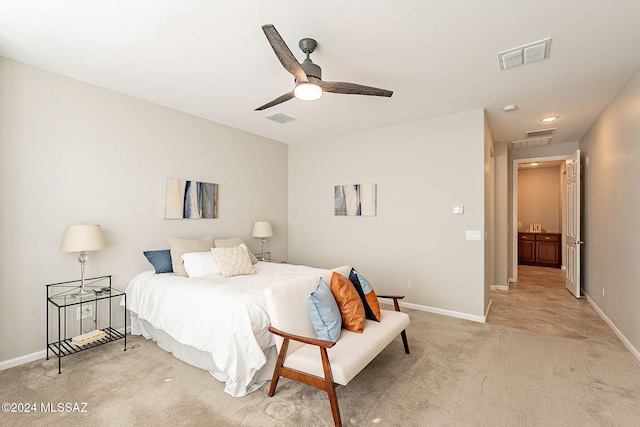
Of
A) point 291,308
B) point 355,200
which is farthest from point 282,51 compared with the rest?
point 355,200

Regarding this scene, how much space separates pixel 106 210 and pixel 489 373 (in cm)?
413

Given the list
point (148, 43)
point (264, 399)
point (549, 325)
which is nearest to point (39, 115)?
point (148, 43)

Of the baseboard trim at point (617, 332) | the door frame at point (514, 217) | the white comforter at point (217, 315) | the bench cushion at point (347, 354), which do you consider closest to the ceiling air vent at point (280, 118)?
the white comforter at point (217, 315)

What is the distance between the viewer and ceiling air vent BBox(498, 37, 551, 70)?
2.53 metres

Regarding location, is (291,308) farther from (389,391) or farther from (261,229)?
(261,229)

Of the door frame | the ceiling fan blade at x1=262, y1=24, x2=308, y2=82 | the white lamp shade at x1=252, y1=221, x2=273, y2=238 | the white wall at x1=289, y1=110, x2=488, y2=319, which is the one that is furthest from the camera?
the door frame

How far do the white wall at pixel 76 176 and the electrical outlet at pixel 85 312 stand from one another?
0.91 feet

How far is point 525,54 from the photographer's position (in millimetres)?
2664

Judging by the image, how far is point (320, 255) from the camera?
18.4ft

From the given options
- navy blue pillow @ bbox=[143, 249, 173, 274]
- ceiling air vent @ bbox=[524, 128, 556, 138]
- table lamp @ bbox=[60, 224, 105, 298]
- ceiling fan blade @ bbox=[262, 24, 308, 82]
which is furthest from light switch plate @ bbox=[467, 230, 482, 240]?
table lamp @ bbox=[60, 224, 105, 298]

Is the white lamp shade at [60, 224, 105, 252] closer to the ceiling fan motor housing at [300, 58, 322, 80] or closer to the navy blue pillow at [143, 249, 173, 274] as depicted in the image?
the navy blue pillow at [143, 249, 173, 274]

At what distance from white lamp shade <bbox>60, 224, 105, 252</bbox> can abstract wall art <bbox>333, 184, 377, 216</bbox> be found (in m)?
3.45

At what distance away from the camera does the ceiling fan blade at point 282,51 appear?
190cm

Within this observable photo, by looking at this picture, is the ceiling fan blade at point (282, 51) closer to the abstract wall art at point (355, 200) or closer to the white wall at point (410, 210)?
the white wall at point (410, 210)
